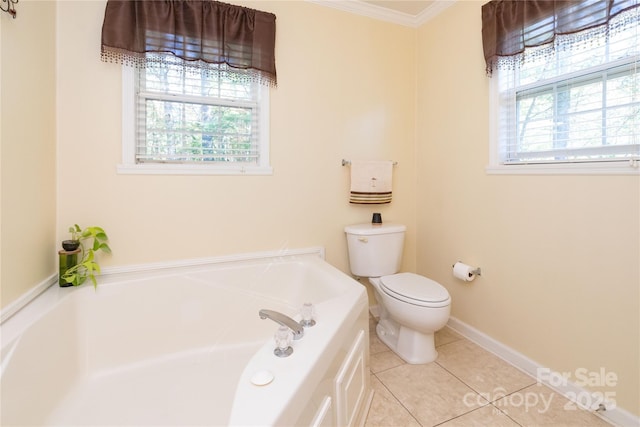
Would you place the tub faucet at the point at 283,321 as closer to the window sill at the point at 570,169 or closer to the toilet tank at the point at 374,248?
the toilet tank at the point at 374,248

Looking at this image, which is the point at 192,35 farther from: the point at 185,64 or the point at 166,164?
the point at 166,164

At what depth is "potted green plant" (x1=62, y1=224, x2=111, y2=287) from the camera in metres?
1.49

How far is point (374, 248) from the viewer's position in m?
2.08

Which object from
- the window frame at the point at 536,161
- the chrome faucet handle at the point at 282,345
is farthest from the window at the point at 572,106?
the chrome faucet handle at the point at 282,345

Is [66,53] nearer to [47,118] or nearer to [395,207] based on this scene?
[47,118]

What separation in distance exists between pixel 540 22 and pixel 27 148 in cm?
253

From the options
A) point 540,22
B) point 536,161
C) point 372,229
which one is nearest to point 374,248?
point 372,229

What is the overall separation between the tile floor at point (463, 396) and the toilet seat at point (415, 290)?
417 millimetres

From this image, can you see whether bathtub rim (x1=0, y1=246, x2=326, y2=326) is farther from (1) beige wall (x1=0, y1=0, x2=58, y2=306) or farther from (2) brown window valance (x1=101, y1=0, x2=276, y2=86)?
(2) brown window valance (x1=101, y1=0, x2=276, y2=86)

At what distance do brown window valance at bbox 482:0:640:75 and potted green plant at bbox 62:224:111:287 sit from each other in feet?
7.95

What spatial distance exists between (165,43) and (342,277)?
164 centimetres

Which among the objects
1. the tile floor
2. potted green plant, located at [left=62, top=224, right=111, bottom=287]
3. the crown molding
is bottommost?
the tile floor

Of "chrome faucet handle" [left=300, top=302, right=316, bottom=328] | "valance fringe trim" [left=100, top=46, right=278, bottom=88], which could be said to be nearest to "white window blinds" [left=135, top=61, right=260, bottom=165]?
"valance fringe trim" [left=100, top=46, right=278, bottom=88]

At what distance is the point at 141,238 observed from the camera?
175 centimetres
